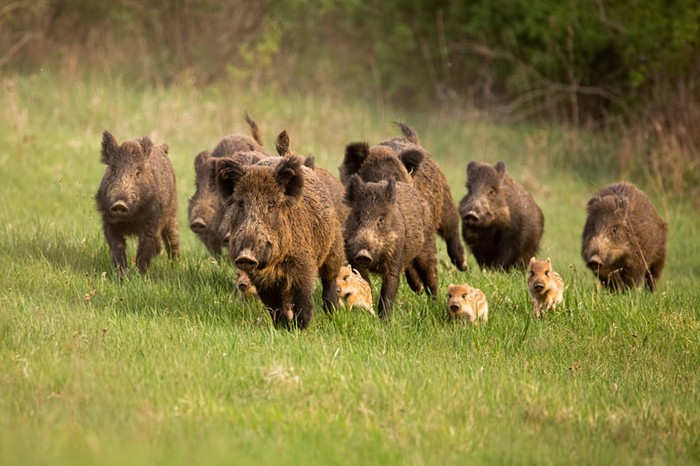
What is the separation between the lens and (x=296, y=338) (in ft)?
25.0

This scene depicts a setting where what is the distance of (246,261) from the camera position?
7.39m

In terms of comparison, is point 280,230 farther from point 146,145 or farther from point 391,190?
point 146,145

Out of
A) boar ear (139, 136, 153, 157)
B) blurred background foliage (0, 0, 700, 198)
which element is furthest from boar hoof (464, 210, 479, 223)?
blurred background foliage (0, 0, 700, 198)

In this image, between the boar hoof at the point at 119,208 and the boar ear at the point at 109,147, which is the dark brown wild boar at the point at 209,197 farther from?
the boar ear at the point at 109,147

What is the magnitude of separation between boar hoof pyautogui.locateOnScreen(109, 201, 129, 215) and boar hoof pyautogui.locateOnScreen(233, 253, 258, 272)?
281cm

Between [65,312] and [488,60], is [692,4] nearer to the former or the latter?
[488,60]

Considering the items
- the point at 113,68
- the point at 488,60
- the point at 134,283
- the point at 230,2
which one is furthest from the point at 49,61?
the point at 134,283

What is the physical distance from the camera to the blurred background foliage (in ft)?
77.9

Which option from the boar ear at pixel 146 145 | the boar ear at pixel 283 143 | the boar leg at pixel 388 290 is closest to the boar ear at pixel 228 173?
the boar ear at pixel 283 143

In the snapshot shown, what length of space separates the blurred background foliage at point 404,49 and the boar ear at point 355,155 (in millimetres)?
12527

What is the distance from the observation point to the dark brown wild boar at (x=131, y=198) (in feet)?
32.8

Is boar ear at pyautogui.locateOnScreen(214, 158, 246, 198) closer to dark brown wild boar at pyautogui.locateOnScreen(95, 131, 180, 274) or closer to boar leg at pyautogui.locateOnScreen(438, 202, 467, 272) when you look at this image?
dark brown wild boar at pyautogui.locateOnScreen(95, 131, 180, 274)

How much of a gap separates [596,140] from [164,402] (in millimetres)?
18591

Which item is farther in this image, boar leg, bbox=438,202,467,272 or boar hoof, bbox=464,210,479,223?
boar hoof, bbox=464,210,479,223
